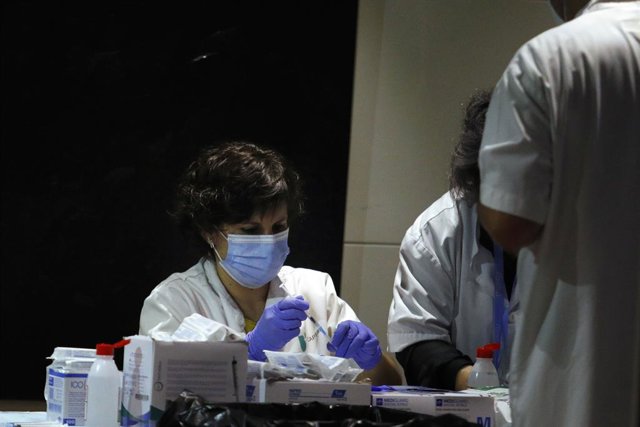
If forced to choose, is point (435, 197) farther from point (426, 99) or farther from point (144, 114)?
point (144, 114)

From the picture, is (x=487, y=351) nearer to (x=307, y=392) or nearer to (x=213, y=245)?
(x=307, y=392)

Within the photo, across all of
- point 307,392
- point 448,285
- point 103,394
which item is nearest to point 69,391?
point 103,394

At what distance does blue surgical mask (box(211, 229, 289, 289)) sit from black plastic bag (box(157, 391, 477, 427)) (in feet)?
3.05

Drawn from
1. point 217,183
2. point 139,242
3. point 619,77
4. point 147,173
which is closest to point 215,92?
Result: point 147,173

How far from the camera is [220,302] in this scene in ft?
8.59

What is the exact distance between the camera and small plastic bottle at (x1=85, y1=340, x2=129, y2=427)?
1.93 metres

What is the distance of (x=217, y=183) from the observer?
8.66 feet

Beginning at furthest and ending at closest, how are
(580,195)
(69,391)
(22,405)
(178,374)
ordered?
(22,405) → (69,391) → (178,374) → (580,195)

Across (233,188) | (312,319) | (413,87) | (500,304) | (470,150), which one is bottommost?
(312,319)

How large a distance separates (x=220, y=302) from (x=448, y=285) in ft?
2.06

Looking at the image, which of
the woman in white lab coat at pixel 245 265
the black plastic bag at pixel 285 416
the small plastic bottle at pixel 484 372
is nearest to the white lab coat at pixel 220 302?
the woman in white lab coat at pixel 245 265

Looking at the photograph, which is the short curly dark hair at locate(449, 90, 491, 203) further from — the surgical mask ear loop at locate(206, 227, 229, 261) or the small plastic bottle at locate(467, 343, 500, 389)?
the surgical mask ear loop at locate(206, 227, 229, 261)

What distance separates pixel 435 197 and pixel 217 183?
113 centimetres

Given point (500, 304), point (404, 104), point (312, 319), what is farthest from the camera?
point (404, 104)
